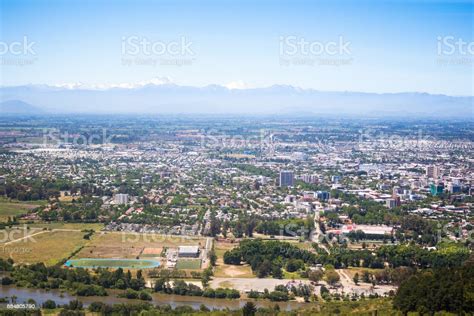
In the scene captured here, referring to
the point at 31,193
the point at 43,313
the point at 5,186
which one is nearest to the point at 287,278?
the point at 43,313

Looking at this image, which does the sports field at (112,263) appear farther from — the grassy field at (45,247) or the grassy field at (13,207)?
the grassy field at (13,207)

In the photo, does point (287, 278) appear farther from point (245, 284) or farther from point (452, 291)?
point (452, 291)

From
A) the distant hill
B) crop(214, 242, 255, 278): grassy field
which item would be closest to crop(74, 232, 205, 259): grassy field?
crop(214, 242, 255, 278): grassy field

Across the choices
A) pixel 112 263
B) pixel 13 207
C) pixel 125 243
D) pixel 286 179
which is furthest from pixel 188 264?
pixel 286 179

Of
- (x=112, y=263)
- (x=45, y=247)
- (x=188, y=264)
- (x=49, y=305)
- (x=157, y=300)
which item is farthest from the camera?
(x=45, y=247)

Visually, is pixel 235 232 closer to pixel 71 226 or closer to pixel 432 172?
pixel 71 226

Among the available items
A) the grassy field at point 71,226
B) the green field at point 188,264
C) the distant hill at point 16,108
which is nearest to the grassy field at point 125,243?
the grassy field at point 71,226
